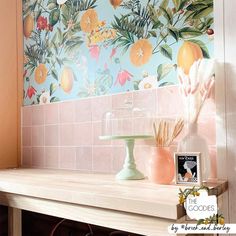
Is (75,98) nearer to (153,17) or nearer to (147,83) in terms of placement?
(147,83)

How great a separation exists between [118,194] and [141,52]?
2.34 feet

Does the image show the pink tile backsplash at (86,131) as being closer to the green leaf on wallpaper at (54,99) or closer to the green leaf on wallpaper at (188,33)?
the green leaf on wallpaper at (54,99)

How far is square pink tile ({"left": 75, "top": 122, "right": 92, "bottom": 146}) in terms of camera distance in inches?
57.5

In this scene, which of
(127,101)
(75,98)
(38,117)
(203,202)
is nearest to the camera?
(203,202)

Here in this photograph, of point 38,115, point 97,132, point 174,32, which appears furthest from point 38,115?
point 174,32

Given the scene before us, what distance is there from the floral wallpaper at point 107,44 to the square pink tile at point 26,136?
0.56ft

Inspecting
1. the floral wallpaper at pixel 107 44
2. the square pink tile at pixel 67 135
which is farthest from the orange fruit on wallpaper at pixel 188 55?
the square pink tile at pixel 67 135

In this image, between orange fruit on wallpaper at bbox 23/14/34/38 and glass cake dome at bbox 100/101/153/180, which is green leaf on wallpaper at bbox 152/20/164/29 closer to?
glass cake dome at bbox 100/101/153/180

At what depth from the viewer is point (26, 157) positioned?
1.77m

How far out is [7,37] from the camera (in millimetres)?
1794

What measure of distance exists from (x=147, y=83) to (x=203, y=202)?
0.65 metres

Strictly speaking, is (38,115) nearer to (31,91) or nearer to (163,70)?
(31,91)

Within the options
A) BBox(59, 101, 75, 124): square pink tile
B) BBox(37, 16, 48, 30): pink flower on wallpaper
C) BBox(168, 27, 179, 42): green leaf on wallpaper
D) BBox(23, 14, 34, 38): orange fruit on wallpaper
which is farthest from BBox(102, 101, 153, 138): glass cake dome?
BBox(23, 14, 34, 38): orange fruit on wallpaper

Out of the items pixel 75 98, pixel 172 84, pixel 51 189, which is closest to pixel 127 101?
pixel 172 84
